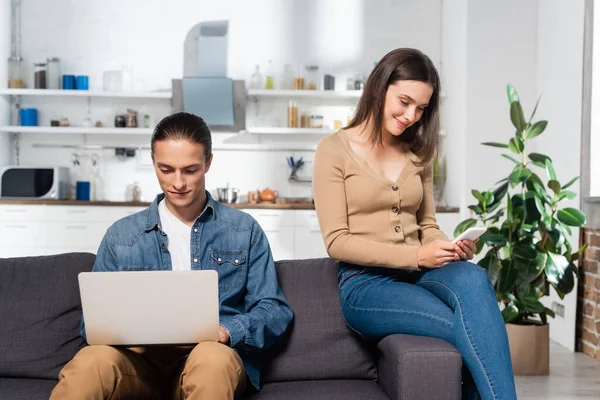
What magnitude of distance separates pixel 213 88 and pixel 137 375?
13.8ft

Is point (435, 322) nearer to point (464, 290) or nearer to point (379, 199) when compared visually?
point (464, 290)

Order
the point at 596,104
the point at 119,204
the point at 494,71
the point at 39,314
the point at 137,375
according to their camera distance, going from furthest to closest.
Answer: the point at 119,204 < the point at 494,71 < the point at 596,104 < the point at 39,314 < the point at 137,375

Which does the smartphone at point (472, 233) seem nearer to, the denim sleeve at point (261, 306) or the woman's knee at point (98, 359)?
the denim sleeve at point (261, 306)

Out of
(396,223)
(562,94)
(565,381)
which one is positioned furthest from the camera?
(562,94)

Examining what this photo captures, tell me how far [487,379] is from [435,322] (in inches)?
9.1

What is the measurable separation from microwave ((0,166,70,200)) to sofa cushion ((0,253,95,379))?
3585mm

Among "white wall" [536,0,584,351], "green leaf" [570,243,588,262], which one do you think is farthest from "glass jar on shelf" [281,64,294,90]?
"green leaf" [570,243,588,262]

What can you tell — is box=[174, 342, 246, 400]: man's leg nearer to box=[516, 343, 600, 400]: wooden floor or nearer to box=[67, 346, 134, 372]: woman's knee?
box=[67, 346, 134, 372]: woman's knee

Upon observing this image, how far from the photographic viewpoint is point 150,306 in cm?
170

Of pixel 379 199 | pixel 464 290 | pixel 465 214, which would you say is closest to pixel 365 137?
pixel 379 199

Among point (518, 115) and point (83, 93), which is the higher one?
point (83, 93)

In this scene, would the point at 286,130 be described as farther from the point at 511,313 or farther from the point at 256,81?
the point at 511,313

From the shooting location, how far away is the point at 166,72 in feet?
20.3

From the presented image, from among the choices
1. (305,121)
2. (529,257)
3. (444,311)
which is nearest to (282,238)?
(305,121)
